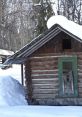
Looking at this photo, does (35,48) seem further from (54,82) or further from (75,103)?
(75,103)

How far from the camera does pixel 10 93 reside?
18062mm

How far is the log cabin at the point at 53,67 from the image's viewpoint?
17578 mm

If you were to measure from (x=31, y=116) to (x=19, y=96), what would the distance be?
18.1 ft

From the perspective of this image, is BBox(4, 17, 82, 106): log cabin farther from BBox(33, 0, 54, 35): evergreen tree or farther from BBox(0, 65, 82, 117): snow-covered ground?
BBox(33, 0, 54, 35): evergreen tree

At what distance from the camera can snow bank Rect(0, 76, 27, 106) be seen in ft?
55.0

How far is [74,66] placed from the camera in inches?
694

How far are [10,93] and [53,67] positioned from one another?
2543mm

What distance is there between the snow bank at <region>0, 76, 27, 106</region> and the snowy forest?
69.6ft

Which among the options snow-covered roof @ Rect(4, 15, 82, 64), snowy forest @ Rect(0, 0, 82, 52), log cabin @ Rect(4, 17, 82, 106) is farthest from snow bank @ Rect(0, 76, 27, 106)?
snowy forest @ Rect(0, 0, 82, 52)

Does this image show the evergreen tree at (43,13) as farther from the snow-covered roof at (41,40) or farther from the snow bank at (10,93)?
the snow-covered roof at (41,40)

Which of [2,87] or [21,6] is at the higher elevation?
[21,6]

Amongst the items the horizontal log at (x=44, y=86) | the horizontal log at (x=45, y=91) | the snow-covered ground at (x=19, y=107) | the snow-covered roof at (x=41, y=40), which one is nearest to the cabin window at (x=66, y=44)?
the snow-covered roof at (x=41, y=40)

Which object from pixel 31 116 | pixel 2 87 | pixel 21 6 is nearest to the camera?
pixel 31 116

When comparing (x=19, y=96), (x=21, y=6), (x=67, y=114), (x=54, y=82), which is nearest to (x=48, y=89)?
(x=54, y=82)
